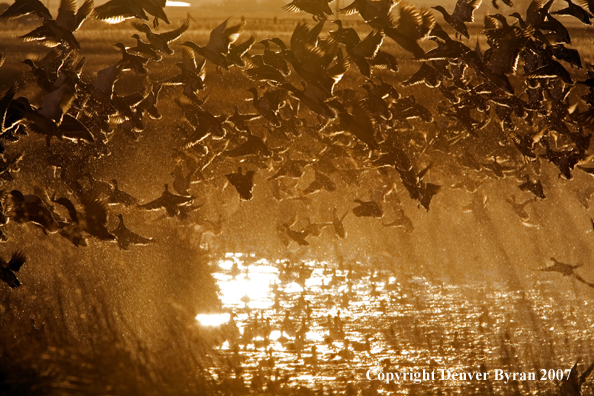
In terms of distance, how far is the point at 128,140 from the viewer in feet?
10.6

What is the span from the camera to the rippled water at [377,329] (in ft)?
9.40

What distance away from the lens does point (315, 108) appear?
7.30 feet

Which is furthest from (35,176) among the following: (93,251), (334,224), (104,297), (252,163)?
(334,224)

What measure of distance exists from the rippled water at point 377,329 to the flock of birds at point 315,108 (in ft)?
1.40

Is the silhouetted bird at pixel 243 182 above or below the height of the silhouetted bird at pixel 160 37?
below

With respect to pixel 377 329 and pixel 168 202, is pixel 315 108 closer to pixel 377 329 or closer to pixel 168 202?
pixel 168 202

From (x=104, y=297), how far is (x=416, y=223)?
91.0 inches

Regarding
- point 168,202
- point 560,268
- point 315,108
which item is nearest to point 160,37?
point 315,108

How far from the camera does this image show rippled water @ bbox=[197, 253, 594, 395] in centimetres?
287

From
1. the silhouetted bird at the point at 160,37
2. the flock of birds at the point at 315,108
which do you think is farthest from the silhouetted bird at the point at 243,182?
the silhouetted bird at the point at 160,37

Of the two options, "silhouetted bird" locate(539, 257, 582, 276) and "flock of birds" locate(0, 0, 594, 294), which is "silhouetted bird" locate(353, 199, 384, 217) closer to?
"flock of birds" locate(0, 0, 594, 294)

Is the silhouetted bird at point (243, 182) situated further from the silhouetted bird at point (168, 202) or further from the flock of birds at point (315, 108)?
the silhouetted bird at point (168, 202)

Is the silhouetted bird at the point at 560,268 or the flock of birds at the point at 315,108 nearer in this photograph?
the flock of birds at the point at 315,108

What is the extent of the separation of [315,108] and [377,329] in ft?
5.45
